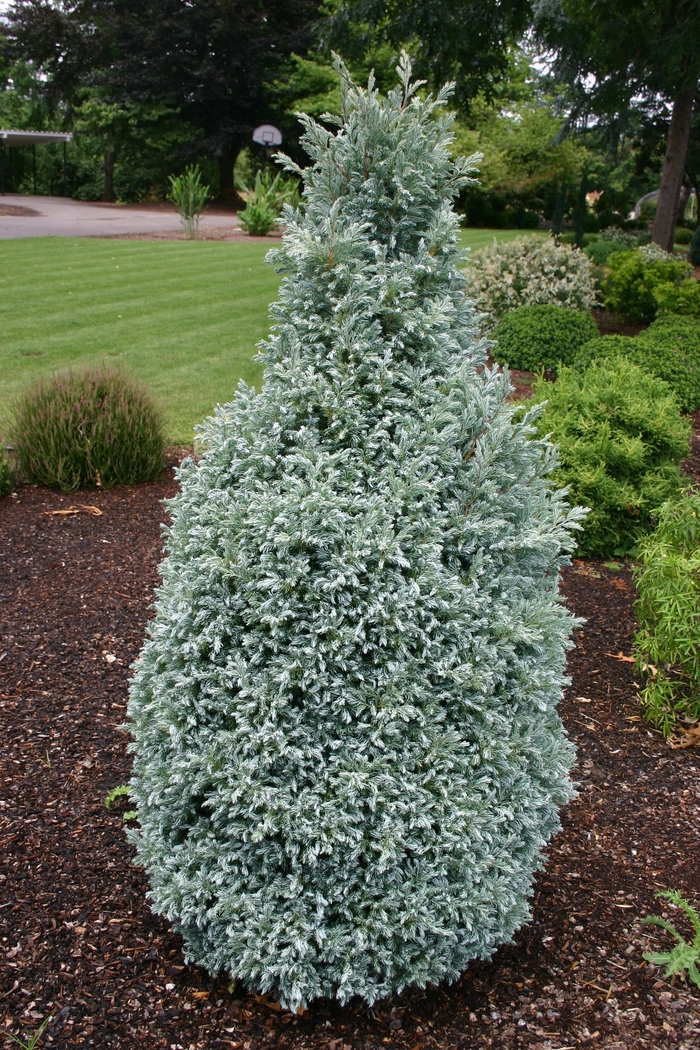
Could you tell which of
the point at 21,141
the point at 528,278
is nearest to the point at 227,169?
the point at 21,141

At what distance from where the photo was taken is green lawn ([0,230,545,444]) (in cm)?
970

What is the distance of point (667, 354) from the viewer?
30.1ft

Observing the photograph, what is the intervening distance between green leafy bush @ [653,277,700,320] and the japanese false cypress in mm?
11646

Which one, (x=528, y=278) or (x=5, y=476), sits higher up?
(x=528, y=278)

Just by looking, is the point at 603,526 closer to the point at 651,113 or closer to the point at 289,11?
the point at 651,113

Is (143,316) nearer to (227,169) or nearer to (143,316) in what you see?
(143,316)

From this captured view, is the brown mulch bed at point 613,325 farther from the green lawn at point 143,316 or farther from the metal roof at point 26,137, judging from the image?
the metal roof at point 26,137

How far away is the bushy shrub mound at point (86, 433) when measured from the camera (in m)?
6.21

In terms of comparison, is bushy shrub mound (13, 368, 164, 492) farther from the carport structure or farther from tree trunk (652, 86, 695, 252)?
Answer: the carport structure

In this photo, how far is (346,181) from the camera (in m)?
2.32

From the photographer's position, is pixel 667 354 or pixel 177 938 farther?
pixel 667 354

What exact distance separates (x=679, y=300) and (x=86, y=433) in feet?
32.8

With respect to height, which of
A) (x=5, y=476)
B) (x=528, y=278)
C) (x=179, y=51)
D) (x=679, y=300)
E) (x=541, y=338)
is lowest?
(x=5, y=476)

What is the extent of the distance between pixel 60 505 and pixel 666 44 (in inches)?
470
